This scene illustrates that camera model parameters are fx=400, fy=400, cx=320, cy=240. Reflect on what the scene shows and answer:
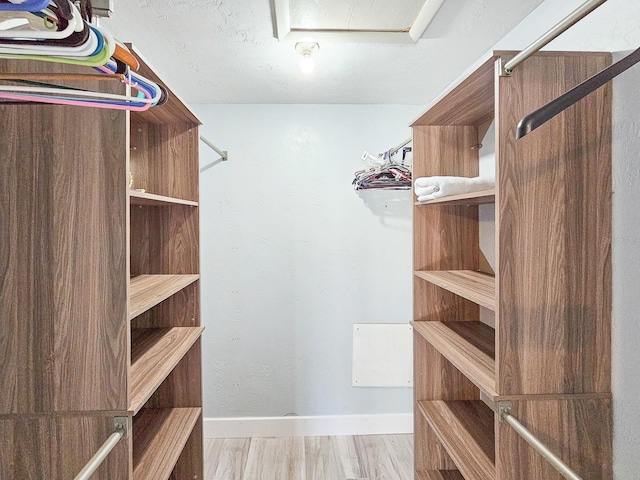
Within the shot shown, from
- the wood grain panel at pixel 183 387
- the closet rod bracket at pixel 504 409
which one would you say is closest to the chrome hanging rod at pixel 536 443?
the closet rod bracket at pixel 504 409

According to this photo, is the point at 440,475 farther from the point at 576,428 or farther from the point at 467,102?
the point at 467,102

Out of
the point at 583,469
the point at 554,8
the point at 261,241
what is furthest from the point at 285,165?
the point at 583,469

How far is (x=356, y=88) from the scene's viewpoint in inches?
91.0

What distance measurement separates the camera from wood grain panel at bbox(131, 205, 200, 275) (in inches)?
72.7

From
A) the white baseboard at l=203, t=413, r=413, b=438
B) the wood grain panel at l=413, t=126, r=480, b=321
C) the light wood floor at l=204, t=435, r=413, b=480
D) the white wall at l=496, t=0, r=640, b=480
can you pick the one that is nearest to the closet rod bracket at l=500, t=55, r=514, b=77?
the white wall at l=496, t=0, r=640, b=480

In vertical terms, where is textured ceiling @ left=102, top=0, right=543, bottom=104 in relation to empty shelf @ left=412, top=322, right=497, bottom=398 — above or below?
above

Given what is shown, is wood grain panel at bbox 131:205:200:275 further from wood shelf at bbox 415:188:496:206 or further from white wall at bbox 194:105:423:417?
wood shelf at bbox 415:188:496:206

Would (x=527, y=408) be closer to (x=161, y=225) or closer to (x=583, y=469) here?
(x=583, y=469)

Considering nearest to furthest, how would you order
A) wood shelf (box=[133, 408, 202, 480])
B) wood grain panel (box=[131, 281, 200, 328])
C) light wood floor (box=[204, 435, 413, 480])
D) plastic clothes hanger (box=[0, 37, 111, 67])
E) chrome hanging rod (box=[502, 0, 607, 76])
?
plastic clothes hanger (box=[0, 37, 111, 67]) < chrome hanging rod (box=[502, 0, 607, 76]) < wood shelf (box=[133, 408, 202, 480]) < wood grain panel (box=[131, 281, 200, 328]) < light wood floor (box=[204, 435, 413, 480])

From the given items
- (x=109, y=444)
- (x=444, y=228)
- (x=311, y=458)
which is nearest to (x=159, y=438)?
(x=109, y=444)

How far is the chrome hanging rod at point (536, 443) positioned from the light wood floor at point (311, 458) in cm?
141

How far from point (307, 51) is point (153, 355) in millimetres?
1410

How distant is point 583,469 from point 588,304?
46cm

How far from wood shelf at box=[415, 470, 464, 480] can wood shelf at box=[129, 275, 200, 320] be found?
1.40 m
